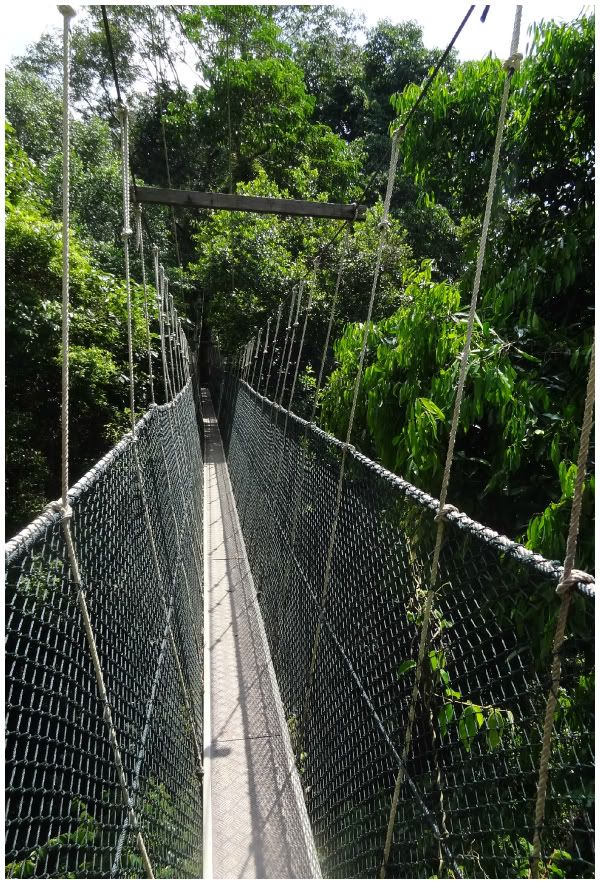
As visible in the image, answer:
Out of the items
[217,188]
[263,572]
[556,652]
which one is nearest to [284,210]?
[263,572]

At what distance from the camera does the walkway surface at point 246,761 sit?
Result: 1.89 meters

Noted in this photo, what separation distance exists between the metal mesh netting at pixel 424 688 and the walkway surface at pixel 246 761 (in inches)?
3.3

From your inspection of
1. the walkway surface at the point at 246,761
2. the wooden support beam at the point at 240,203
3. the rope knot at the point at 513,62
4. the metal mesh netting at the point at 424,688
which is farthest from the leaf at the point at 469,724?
the wooden support beam at the point at 240,203

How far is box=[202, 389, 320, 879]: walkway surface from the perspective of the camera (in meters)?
1.89

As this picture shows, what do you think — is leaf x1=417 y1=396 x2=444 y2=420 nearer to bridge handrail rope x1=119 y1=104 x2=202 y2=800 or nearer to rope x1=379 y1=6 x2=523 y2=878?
rope x1=379 y1=6 x2=523 y2=878

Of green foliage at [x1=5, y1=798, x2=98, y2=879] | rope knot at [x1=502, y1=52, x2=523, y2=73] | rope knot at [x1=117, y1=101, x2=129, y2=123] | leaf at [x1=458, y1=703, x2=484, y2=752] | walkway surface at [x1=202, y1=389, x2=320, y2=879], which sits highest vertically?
rope knot at [x1=117, y1=101, x2=129, y2=123]

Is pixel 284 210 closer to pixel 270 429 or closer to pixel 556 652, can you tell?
pixel 270 429

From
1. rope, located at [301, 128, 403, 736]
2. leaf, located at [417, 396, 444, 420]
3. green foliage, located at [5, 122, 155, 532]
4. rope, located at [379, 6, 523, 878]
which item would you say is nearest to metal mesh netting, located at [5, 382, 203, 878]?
rope, located at [301, 128, 403, 736]

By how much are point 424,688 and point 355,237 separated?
256 inches

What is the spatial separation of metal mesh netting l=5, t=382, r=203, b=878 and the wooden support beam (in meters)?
1.39

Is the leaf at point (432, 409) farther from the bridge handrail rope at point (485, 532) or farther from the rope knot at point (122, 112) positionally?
the rope knot at point (122, 112)

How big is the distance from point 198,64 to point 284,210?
11.1m

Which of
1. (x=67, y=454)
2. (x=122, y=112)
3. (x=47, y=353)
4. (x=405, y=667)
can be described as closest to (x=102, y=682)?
(x=67, y=454)

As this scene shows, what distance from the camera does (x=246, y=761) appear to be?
2.30 m
